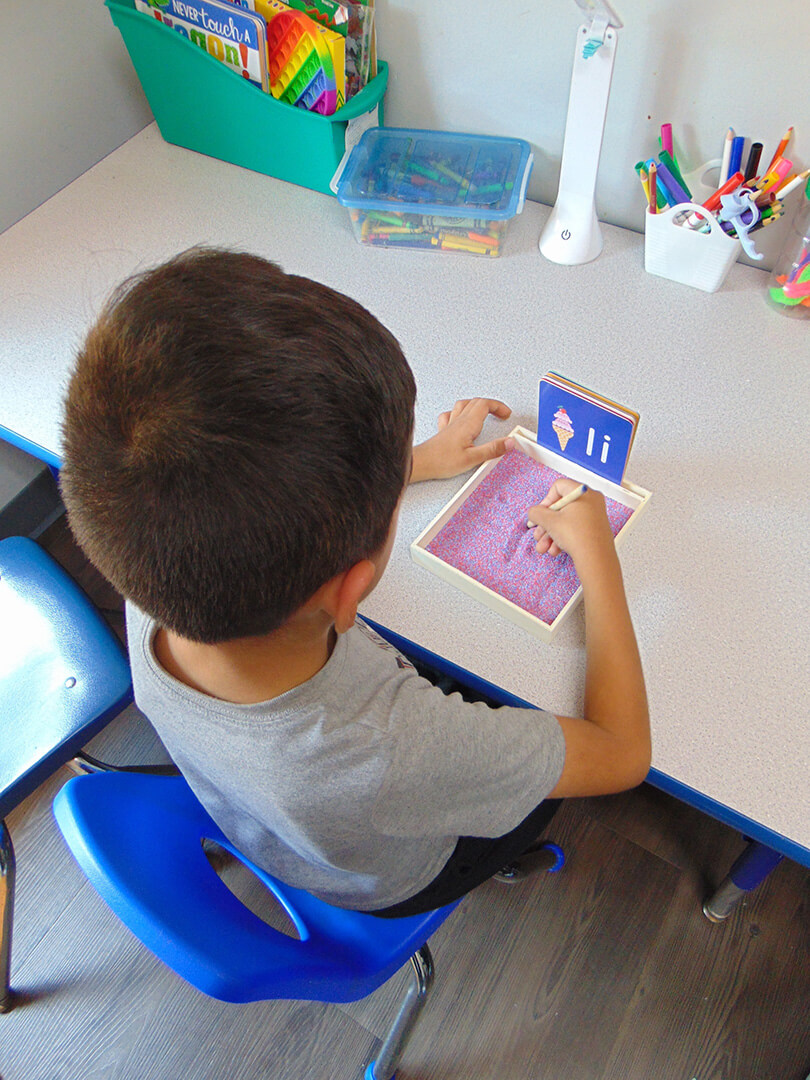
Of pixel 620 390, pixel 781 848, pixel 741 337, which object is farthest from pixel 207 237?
pixel 781 848

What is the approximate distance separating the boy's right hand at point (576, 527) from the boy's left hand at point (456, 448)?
3.8 inches

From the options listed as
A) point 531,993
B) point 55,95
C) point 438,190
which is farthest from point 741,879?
point 55,95

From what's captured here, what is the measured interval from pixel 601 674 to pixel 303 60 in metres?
1.00

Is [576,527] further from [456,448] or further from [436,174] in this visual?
[436,174]

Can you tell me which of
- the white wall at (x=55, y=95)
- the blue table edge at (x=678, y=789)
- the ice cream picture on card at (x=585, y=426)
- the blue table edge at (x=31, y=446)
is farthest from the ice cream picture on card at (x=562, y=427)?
the white wall at (x=55, y=95)

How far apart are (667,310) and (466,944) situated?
1.06m

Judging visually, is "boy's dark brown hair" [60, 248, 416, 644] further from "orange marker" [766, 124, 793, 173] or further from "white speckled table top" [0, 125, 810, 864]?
"orange marker" [766, 124, 793, 173]

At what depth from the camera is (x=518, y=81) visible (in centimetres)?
114

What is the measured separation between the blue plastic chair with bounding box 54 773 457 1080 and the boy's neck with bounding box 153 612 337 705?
147 mm

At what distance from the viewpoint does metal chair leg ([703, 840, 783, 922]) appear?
1.05m

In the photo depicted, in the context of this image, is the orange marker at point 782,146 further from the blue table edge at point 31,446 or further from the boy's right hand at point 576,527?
the blue table edge at point 31,446

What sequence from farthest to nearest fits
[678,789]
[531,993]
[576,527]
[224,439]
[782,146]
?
[531,993]
[782,146]
[576,527]
[678,789]
[224,439]

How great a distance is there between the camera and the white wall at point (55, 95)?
1.26m

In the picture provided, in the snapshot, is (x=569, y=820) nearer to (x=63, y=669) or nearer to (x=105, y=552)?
(x=63, y=669)
